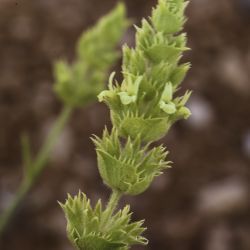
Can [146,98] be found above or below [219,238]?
above

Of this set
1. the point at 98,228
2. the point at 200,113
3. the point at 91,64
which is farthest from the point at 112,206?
the point at 200,113

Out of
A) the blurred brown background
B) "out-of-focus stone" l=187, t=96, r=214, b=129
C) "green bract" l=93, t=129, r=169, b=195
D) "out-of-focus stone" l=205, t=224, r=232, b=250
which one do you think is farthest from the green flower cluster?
"out-of-focus stone" l=187, t=96, r=214, b=129

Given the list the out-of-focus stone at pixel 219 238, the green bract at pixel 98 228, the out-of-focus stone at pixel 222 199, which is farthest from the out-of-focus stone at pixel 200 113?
the green bract at pixel 98 228

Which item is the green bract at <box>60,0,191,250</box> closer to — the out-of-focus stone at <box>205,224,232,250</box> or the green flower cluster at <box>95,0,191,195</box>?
the green flower cluster at <box>95,0,191,195</box>

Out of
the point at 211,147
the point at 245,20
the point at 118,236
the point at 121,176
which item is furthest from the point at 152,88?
the point at 245,20

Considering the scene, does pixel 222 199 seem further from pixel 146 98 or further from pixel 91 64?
pixel 146 98

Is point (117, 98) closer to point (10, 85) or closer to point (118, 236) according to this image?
point (118, 236)
